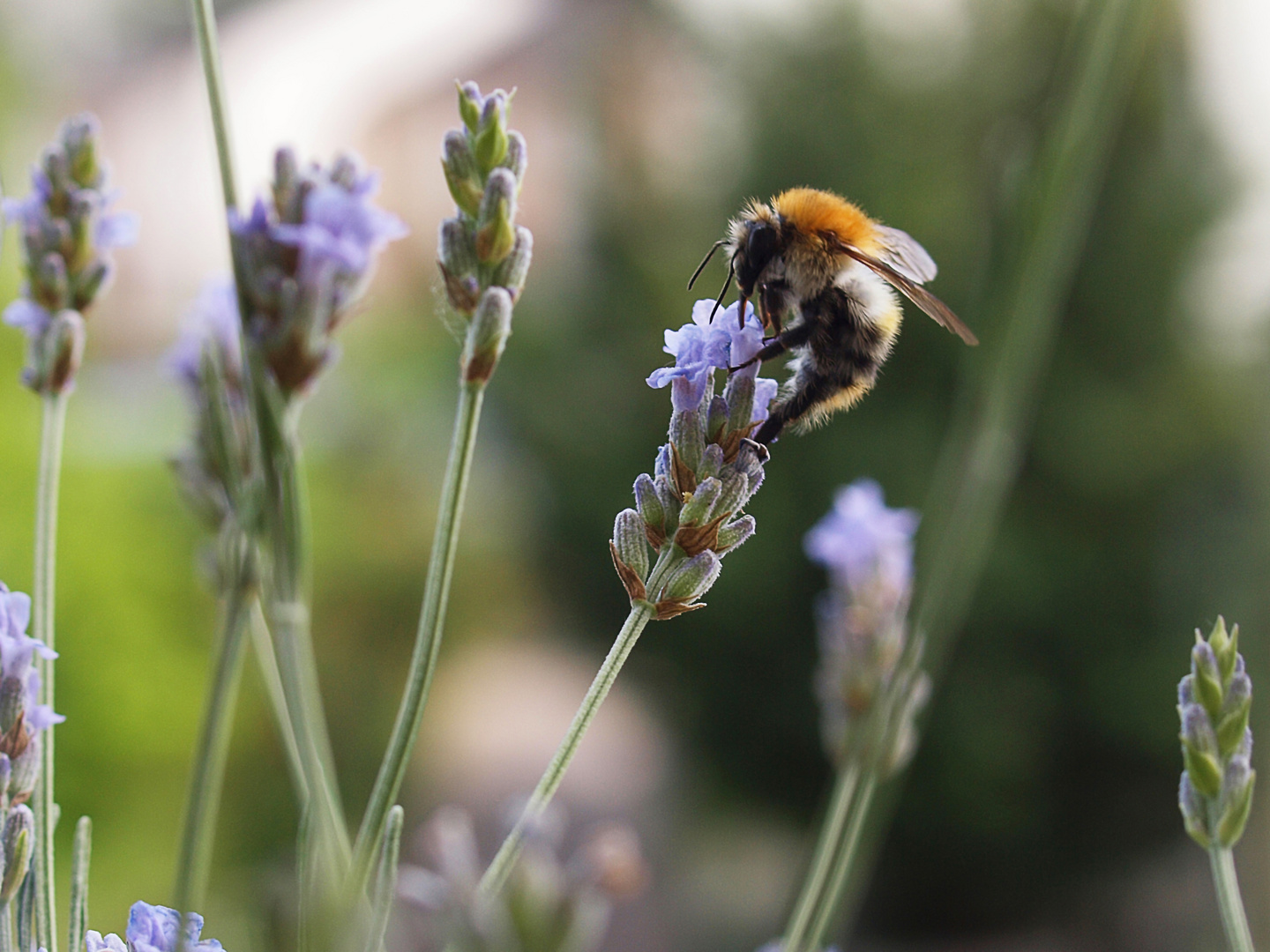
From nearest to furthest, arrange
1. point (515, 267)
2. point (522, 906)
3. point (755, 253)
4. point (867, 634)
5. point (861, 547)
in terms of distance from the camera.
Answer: point (522, 906) < point (515, 267) < point (755, 253) < point (867, 634) < point (861, 547)

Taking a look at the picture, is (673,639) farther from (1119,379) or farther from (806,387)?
(806,387)

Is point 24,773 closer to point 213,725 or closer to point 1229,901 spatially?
point 213,725

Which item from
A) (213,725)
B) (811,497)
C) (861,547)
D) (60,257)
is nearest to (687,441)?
(213,725)

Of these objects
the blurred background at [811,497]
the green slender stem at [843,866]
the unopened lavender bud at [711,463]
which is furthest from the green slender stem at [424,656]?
the blurred background at [811,497]

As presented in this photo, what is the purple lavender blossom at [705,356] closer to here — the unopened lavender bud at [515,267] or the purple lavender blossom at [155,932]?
the unopened lavender bud at [515,267]

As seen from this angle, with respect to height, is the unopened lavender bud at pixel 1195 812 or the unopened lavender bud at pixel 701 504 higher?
the unopened lavender bud at pixel 701 504

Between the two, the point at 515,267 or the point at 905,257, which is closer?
the point at 515,267

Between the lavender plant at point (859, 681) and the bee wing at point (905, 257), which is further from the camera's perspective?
the bee wing at point (905, 257)
